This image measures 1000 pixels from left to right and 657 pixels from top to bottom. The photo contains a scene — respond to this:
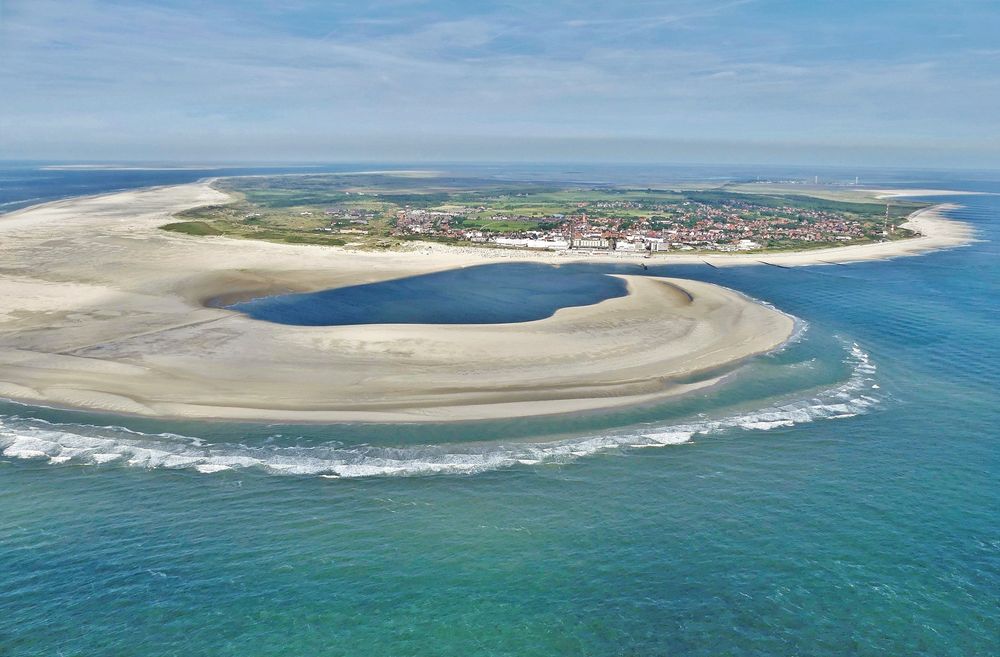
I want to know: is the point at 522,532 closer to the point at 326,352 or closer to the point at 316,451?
the point at 316,451

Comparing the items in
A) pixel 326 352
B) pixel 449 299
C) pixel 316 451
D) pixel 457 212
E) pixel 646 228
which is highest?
pixel 457 212

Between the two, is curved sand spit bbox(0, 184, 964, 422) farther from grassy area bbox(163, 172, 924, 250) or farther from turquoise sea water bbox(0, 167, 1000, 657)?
grassy area bbox(163, 172, 924, 250)

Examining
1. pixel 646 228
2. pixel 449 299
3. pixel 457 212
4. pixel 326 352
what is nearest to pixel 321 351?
pixel 326 352

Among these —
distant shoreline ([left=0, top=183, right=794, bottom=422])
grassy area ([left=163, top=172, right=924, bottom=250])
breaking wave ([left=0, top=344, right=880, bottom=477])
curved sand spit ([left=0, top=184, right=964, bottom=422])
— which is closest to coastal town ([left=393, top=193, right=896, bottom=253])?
grassy area ([left=163, top=172, right=924, bottom=250])

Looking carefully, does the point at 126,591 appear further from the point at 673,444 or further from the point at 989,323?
the point at 989,323

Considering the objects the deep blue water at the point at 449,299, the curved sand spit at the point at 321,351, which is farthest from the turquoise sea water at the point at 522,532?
the deep blue water at the point at 449,299

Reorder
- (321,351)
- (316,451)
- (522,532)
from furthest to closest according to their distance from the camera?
(321,351) → (316,451) → (522,532)
